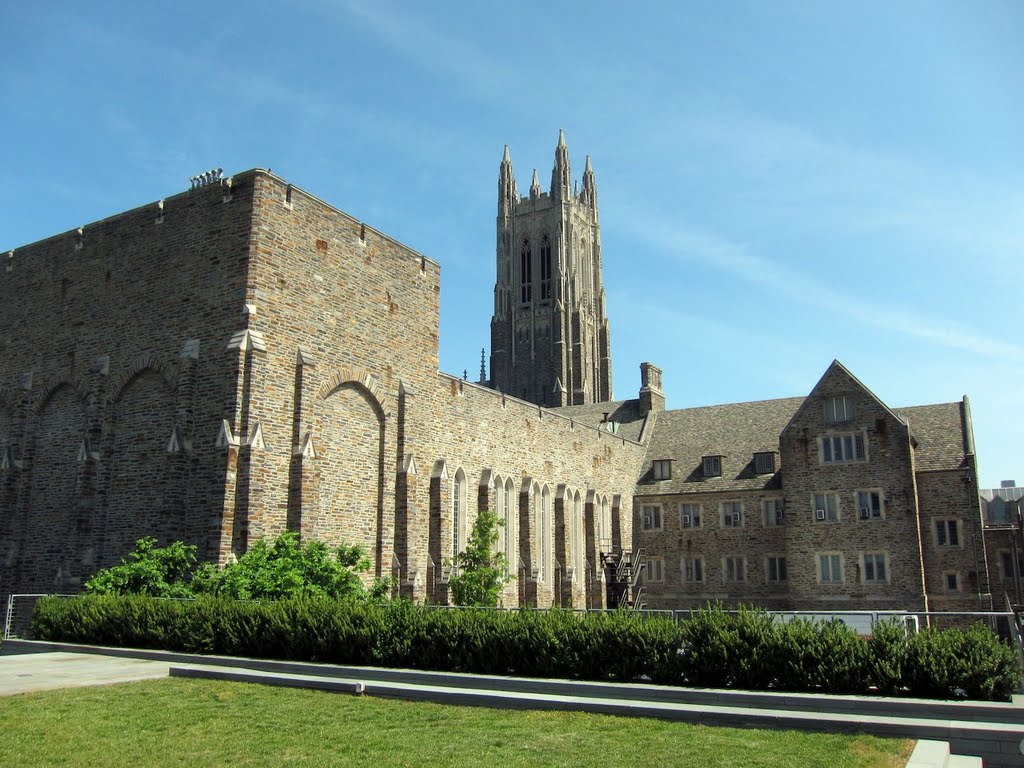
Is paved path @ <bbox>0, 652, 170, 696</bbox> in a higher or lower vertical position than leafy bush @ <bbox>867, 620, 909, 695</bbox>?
lower

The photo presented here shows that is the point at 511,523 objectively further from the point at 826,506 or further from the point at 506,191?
the point at 506,191

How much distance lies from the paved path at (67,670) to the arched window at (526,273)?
9578cm

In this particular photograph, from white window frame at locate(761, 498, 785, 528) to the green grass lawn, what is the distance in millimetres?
31879

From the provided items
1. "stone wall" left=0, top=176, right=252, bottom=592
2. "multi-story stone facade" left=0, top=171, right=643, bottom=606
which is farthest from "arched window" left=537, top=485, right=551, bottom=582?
"stone wall" left=0, top=176, right=252, bottom=592

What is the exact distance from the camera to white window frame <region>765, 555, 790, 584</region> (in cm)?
4147

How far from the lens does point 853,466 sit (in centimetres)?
3938

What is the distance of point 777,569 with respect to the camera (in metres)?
41.7

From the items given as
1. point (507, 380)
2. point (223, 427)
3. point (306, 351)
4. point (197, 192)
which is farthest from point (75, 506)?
point (507, 380)

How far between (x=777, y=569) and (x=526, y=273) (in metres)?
76.4

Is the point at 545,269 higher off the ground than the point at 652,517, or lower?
higher

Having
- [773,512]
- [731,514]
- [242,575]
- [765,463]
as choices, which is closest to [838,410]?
[765,463]

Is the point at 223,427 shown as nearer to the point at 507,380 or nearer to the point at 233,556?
the point at 233,556

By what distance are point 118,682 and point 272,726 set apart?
4458 millimetres

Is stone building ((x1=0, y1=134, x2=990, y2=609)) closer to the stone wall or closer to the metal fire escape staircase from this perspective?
the stone wall
